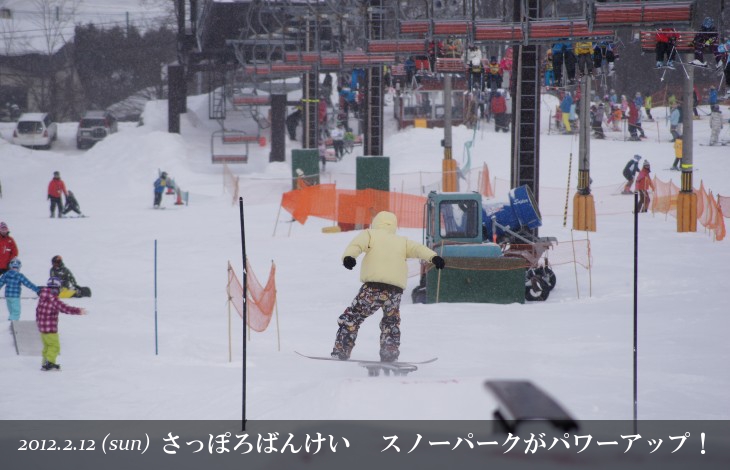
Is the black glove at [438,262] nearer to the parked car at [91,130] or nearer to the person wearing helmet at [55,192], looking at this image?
the person wearing helmet at [55,192]

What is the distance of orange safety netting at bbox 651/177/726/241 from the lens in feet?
75.4

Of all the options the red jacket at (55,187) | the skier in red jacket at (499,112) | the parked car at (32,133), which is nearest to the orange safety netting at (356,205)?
the red jacket at (55,187)

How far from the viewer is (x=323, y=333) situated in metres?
14.1

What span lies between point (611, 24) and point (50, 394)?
10.0 metres

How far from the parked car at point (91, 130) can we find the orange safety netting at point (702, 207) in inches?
1379

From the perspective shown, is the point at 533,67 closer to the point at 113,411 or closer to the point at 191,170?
the point at 113,411

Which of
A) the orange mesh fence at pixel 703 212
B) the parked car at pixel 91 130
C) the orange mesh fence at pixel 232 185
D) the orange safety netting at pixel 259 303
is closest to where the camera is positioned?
the orange safety netting at pixel 259 303

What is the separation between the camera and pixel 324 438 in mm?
5766

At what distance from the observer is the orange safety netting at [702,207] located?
22969 millimetres

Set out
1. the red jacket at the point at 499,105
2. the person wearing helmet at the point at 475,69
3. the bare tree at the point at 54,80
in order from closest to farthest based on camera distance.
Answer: the person wearing helmet at the point at 475,69, the red jacket at the point at 499,105, the bare tree at the point at 54,80

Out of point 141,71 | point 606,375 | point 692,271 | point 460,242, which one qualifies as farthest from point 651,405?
point 141,71

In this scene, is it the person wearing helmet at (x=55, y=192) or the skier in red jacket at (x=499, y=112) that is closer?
the person wearing helmet at (x=55, y=192)

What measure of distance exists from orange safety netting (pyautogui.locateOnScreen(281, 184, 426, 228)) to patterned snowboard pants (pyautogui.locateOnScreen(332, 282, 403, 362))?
553 inches

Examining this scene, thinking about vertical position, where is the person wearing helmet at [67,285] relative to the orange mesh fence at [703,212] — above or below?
below
